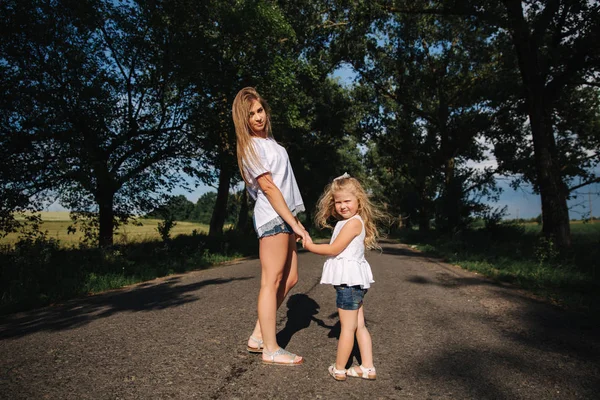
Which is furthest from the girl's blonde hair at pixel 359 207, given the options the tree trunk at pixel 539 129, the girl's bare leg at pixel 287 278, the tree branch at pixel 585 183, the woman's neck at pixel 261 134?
the tree branch at pixel 585 183

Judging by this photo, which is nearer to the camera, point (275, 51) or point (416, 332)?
point (416, 332)

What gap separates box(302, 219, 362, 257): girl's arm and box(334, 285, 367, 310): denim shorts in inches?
10.5

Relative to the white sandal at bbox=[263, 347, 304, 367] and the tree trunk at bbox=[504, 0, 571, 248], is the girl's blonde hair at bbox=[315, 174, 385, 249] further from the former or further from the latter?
the tree trunk at bbox=[504, 0, 571, 248]

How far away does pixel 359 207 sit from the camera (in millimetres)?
3043

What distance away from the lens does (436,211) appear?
19391mm

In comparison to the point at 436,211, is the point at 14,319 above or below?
below

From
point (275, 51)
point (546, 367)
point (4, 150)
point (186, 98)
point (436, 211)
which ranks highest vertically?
point (275, 51)

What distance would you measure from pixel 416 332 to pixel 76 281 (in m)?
5.52

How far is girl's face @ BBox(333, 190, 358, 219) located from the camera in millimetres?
2938

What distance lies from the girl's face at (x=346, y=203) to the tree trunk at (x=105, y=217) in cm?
1154

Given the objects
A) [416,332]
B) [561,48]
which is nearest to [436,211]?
[561,48]

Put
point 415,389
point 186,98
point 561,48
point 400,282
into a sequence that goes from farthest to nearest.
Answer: point 186,98 < point 561,48 < point 400,282 < point 415,389

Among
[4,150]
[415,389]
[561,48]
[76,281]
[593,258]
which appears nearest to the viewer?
[415,389]

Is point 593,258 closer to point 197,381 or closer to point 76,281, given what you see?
point 197,381
